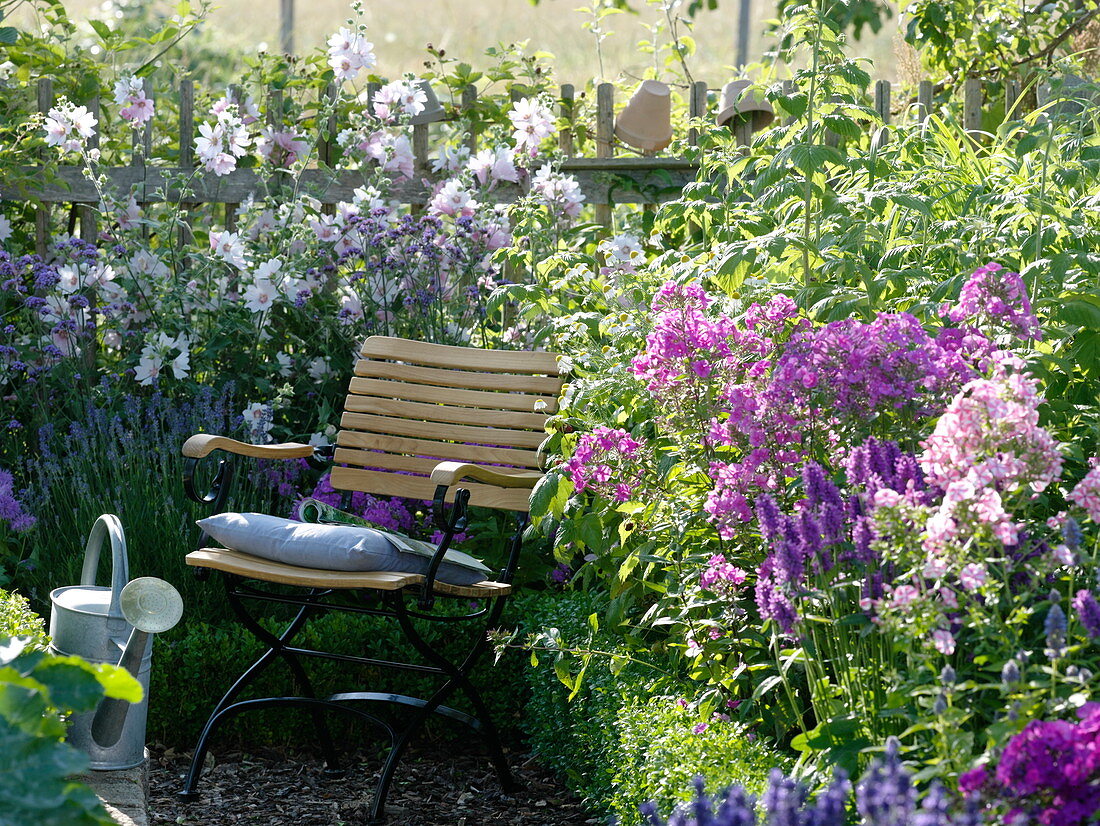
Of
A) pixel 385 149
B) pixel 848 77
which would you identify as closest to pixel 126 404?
pixel 385 149

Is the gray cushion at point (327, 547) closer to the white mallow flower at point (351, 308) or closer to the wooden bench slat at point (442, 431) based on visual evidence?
the wooden bench slat at point (442, 431)

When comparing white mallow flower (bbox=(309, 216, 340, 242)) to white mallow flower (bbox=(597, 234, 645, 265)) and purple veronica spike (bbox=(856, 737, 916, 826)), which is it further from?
purple veronica spike (bbox=(856, 737, 916, 826))

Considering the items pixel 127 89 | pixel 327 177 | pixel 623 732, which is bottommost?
pixel 623 732

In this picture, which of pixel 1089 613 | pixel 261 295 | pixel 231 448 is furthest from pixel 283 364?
pixel 1089 613

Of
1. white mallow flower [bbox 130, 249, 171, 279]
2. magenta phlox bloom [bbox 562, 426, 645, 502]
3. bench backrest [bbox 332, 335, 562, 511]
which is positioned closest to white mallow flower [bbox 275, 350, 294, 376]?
white mallow flower [bbox 130, 249, 171, 279]

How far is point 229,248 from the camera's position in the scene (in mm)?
4254

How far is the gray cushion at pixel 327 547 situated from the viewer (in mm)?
2703

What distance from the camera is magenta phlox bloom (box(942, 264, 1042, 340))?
77.0 inches

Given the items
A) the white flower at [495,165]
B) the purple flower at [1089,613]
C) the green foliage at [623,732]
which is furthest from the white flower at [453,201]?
the purple flower at [1089,613]

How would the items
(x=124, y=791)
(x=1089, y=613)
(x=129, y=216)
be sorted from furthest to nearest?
(x=129, y=216) < (x=124, y=791) < (x=1089, y=613)

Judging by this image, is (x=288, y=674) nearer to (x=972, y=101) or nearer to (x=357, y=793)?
(x=357, y=793)

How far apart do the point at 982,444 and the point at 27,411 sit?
3.78 m

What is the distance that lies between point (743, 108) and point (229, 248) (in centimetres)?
214

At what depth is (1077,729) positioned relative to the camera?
1381mm
